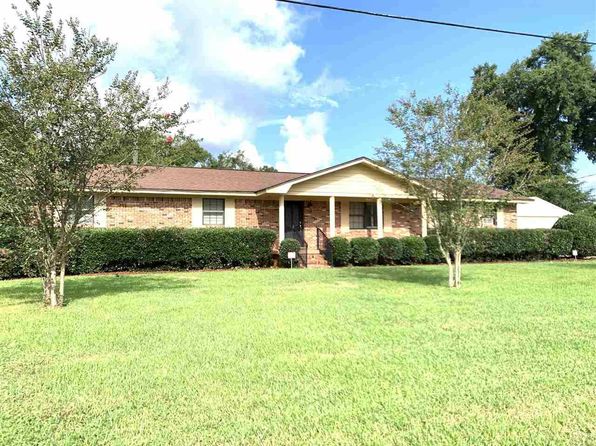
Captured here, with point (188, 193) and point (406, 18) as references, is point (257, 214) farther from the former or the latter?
point (406, 18)

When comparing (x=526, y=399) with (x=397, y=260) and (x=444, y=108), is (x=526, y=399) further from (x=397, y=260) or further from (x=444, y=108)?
(x=397, y=260)

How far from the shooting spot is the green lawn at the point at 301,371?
2.96 meters

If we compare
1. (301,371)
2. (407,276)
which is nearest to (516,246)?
(407,276)

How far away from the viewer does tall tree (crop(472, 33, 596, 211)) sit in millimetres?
31328

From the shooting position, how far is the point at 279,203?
17406mm

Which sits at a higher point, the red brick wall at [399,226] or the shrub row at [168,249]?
the red brick wall at [399,226]

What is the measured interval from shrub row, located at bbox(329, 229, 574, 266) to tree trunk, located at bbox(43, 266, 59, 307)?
10098mm

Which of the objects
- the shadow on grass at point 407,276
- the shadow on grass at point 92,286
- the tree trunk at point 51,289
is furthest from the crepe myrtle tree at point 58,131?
the shadow on grass at point 407,276

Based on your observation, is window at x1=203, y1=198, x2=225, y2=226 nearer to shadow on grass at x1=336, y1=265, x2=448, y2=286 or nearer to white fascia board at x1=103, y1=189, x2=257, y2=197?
white fascia board at x1=103, y1=189, x2=257, y2=197

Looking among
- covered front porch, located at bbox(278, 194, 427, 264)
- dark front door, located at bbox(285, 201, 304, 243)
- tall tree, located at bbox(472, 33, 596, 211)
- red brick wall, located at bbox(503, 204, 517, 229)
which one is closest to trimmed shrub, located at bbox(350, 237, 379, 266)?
covered front porch, located at bbox(278, 194, 427, 264)

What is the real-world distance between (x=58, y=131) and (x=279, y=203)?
10603mm

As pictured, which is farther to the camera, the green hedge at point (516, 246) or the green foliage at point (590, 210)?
the green foliage at point (590, 210)

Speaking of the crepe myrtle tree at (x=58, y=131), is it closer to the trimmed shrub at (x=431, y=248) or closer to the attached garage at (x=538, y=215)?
the trimmed shrub at (x=431, y=248)

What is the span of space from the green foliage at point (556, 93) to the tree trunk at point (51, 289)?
1216 inches
